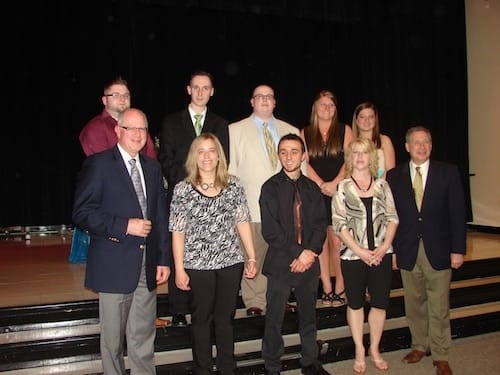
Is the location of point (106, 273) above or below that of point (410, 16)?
below

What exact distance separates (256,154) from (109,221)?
128cm

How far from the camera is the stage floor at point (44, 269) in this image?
377cm

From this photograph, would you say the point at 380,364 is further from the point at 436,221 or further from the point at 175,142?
the point at 175,142

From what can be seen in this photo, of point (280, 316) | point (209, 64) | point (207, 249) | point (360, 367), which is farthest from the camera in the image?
point (209, 64)

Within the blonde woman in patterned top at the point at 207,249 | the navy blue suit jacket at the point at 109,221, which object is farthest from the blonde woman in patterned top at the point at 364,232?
the navy blue suit jacket at the point at 109,221

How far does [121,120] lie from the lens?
2439 millimetres

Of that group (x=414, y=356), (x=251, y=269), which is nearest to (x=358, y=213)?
(x=251, y=269)

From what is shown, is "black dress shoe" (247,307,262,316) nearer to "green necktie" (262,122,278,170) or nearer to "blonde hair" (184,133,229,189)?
"green necktie" (262,122,278,170)

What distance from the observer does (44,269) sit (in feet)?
16.4

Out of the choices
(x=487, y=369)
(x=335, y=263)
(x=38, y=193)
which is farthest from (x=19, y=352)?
(x=38, y=193)

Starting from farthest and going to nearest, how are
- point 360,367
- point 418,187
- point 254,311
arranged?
point 254,311 → point 418,187 → point 360,367

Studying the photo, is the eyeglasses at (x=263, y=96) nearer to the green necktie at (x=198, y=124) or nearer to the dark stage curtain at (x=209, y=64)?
the green necktie at (x=198, y=124)

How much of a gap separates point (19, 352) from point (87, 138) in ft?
4.65

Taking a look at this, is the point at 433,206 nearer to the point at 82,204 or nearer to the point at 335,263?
the point at 335,263
